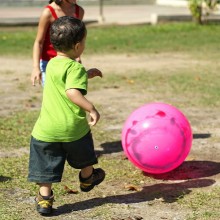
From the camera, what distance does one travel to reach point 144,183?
19.3ft

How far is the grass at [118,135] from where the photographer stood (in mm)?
5305

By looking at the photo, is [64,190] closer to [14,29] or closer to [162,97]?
[162,97]

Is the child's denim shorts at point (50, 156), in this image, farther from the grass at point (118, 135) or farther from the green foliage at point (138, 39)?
the green foliage at point (138, 39)

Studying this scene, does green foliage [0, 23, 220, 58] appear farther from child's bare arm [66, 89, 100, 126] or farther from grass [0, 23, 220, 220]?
child's bare arm [66, 89, 100, 126]

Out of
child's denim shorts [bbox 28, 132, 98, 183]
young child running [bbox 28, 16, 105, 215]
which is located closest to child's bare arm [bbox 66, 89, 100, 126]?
young child running [bbox 28, 16, 105, 215]

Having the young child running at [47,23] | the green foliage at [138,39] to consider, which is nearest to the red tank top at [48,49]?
the young child running at [47,23]

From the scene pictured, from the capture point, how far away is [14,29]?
20625mm

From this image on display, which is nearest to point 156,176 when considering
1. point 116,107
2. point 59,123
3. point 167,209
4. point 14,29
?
point 167,209

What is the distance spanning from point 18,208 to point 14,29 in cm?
1593

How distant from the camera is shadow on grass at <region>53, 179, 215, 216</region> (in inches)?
206

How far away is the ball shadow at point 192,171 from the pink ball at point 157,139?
171 millimetres

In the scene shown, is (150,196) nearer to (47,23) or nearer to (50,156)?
(50,156)

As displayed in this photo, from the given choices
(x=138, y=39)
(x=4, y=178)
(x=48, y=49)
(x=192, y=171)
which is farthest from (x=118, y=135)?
(x=138, y=39)

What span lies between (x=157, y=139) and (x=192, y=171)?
2.14ft
